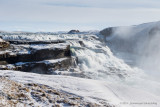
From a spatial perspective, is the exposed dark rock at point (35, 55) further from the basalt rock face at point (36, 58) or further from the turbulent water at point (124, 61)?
the turbulent water at point (124, 61)

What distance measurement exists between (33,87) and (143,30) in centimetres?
7855

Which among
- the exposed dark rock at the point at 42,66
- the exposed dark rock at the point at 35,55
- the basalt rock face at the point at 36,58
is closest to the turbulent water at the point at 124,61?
the basalt rock face at the point at 36,58

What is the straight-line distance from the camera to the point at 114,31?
9131 cm

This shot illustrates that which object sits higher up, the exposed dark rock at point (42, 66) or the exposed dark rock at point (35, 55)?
the exposed dark rock at point (35, 55)

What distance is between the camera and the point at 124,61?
53344mm

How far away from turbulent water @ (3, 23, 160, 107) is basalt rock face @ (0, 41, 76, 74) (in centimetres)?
350

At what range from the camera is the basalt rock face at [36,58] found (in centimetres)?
2917

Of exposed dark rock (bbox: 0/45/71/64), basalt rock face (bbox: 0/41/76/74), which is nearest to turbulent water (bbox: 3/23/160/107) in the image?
basalt rock face (bbox: 0/41/76/74)

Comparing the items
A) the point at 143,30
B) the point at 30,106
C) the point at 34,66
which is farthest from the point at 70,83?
the point at 143,30

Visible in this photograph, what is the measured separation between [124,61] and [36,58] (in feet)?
92.9

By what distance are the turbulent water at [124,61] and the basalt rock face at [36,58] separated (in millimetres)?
3495

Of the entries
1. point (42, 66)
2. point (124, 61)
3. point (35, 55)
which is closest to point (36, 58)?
point (35, 55)

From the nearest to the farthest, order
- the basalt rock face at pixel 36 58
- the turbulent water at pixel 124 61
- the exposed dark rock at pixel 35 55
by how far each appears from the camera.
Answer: the turbulent water at pixel 124 61 < the basalt rock face at pixel 36 58 < the exposed dark rock at pixel 35 55

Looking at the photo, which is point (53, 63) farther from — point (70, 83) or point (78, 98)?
point (78, 98)
